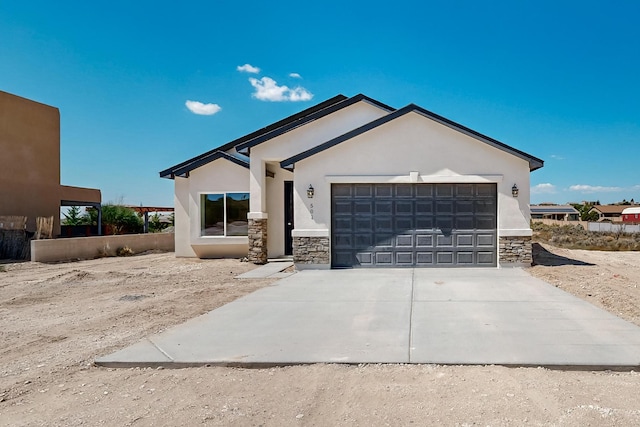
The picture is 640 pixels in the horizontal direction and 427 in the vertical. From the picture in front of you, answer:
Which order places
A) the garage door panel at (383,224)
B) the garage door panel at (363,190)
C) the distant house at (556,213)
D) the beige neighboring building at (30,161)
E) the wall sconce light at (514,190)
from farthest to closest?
the distant house at (556,213)
the beige neighboring building at (30,161)
the garage door panel at (363,190)
the garage door panel at (383,224)
the wall sconce light at (514,190)

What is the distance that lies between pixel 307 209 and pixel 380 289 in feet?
13.1

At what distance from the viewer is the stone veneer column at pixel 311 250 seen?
12703 mm

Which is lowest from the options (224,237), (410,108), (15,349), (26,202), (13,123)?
(15,349)

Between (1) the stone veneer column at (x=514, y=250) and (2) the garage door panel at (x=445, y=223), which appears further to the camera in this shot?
(2) the garage door panel at (x=445, y=223)

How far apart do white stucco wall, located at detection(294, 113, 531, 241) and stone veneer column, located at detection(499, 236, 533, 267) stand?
184 mm

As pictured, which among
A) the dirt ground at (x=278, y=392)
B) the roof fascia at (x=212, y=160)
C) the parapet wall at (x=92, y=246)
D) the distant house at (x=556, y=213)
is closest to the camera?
the dirt ground at (x=278, y=392)

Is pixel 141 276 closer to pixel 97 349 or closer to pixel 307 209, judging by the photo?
pixel 307 209

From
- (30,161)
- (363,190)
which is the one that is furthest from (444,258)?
(30,161)

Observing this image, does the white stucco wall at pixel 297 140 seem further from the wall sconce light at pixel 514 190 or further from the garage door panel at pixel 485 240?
the garage door panel at pixel 485 240

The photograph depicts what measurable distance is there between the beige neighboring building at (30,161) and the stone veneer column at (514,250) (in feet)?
72.6

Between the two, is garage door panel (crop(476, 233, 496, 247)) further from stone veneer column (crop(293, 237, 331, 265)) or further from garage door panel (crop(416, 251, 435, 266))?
stone veneer column (crop(293, 237, 331, 265))

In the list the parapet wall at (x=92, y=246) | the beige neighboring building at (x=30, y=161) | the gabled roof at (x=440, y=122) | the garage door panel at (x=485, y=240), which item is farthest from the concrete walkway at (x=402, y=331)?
the beige neighboring building at (x=30, y=161)

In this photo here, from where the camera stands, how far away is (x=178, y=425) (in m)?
3.71

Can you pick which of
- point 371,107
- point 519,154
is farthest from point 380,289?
point 371,107
